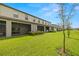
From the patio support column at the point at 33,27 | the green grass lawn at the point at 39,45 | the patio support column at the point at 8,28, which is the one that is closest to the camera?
the green grass lawn at the point at 39,45

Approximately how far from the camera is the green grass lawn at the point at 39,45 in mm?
5223

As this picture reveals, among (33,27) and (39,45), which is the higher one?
(33,27)

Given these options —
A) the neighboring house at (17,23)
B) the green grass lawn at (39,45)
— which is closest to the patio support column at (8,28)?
the neighboring house at (17,23)

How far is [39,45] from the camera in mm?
6188

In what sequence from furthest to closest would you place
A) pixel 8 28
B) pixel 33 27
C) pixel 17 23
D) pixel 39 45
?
1. pixel 17 23
2. pixel 8 28
3. pixel 33 27
4. pixel 39 45

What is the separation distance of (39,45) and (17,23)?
2682 millimetres

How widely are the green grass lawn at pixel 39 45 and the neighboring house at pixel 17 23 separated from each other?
48cm

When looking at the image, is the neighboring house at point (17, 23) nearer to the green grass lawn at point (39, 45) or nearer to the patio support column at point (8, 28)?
the patio support column at point (8, 28)

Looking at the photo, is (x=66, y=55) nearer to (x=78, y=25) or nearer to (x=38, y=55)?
(x=38, y=55)

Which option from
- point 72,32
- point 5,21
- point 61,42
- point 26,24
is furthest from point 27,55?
point 5,21

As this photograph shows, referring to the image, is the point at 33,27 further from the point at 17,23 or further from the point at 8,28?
the point at 8,28

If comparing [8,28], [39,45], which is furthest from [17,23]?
[39,45]

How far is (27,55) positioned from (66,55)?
4.25 feet

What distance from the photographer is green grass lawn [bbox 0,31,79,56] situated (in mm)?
5223
